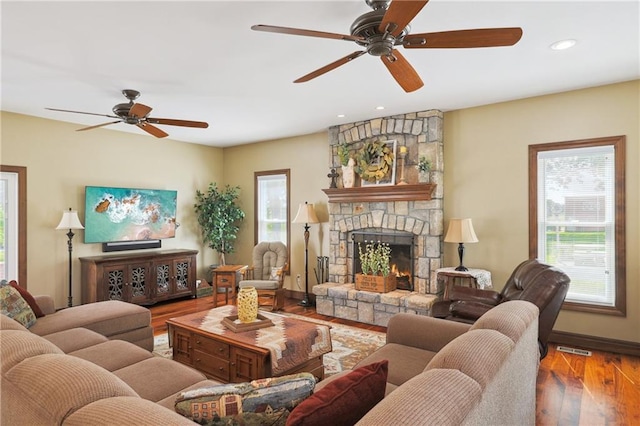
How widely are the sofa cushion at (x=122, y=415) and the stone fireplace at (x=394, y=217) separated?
3.66 meters

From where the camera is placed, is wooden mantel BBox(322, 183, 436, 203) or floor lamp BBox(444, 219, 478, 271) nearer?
floor lamp BBox(444, 219, 478, 271)

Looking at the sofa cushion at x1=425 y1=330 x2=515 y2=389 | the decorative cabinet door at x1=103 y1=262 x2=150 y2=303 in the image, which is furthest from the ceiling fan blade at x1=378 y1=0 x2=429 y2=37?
the decorative cabinet door at x1=103 y1=262 x2=150 y2=303

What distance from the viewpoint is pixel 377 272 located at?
491 cm

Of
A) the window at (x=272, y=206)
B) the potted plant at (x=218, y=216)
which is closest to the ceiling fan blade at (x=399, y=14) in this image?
the window at (x=272, y=206)

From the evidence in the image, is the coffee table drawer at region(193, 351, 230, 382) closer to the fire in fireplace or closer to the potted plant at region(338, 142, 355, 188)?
the fire in fireplace

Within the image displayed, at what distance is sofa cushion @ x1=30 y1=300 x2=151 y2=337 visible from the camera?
9.88 feet

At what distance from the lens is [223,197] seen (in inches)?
262

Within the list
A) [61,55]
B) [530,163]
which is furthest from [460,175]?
[61,55]

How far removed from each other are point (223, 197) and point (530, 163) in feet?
15.8

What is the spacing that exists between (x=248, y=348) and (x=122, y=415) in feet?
5.12

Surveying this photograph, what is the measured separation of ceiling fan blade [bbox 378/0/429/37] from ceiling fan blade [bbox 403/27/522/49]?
0.37 feet

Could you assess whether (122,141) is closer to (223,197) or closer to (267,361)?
(223,197)

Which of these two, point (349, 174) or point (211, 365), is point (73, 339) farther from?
point (349, 174)

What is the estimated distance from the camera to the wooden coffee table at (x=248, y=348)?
2.54 meters
